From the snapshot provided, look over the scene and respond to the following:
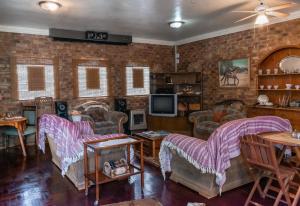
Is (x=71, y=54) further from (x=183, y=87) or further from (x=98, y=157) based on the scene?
(x=98, y=157)

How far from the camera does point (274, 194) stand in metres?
3.13

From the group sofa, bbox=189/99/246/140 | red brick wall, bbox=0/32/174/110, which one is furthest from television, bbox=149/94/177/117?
sofa, bbox=189/99/246/140

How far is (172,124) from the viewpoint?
6.68 m

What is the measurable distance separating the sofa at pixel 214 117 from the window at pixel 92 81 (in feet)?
8.56

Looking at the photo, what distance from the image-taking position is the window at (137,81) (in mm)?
7254

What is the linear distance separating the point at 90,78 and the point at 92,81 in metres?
0.09

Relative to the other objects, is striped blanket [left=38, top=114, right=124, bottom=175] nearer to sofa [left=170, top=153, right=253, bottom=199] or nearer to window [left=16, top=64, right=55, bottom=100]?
sofa [left=170, top=153, right=253, bottom=199]

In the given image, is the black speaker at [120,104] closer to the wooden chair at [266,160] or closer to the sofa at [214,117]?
the sofa at [214,117]

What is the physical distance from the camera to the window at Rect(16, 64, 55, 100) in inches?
226

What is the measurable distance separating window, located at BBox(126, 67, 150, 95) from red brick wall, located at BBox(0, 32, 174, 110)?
0.17 m

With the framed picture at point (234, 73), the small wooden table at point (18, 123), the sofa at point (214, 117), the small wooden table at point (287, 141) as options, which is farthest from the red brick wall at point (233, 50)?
the small wooden table at point (18, 123)

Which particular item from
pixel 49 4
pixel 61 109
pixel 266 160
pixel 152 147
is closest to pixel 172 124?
pixel 152 147

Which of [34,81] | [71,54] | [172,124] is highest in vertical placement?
[71,54]

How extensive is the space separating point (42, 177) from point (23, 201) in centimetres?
79
